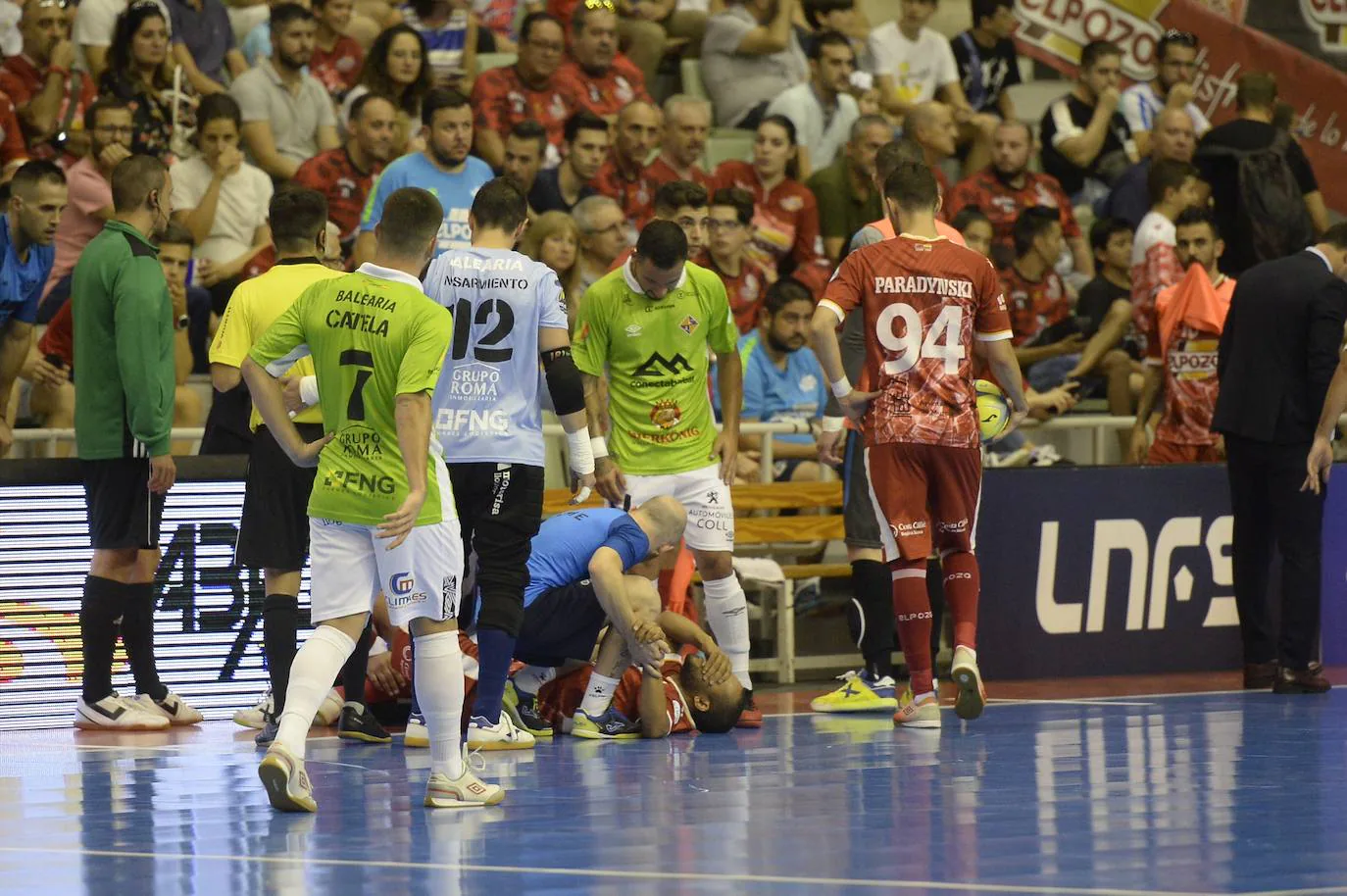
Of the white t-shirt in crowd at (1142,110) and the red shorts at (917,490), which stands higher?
the white t-shirt in crowd at (1142,110)

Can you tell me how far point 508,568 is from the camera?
797cm

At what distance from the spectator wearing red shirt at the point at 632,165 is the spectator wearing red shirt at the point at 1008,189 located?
2.46 meters

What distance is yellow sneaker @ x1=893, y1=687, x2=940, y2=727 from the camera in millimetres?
8734

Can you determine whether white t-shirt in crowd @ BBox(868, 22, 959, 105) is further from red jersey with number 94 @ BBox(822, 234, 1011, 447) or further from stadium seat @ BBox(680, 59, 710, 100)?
red jersey with number 94 @ BBox(822, 234, 1011, 447)

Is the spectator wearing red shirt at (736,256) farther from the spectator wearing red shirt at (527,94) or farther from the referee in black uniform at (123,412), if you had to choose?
the referee in black uniform at (123,412)

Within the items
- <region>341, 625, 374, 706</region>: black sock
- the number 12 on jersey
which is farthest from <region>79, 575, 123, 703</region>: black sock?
the number 12 on jersey

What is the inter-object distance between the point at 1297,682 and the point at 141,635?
576 cm

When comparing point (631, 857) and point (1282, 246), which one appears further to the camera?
point (1282, 246)

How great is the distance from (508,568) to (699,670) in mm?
1261

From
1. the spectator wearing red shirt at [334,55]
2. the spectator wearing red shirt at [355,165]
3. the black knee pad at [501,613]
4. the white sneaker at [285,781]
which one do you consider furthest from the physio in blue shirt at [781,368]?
the white sneaker at [285,781]

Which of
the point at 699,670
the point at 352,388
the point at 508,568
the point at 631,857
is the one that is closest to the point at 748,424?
the point at 699,670

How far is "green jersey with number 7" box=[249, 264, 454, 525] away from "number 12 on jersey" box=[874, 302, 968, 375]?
A: 9.18 ft

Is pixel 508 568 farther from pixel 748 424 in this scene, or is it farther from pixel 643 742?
pixel 748 424

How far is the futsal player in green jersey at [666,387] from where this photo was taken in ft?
30.2
